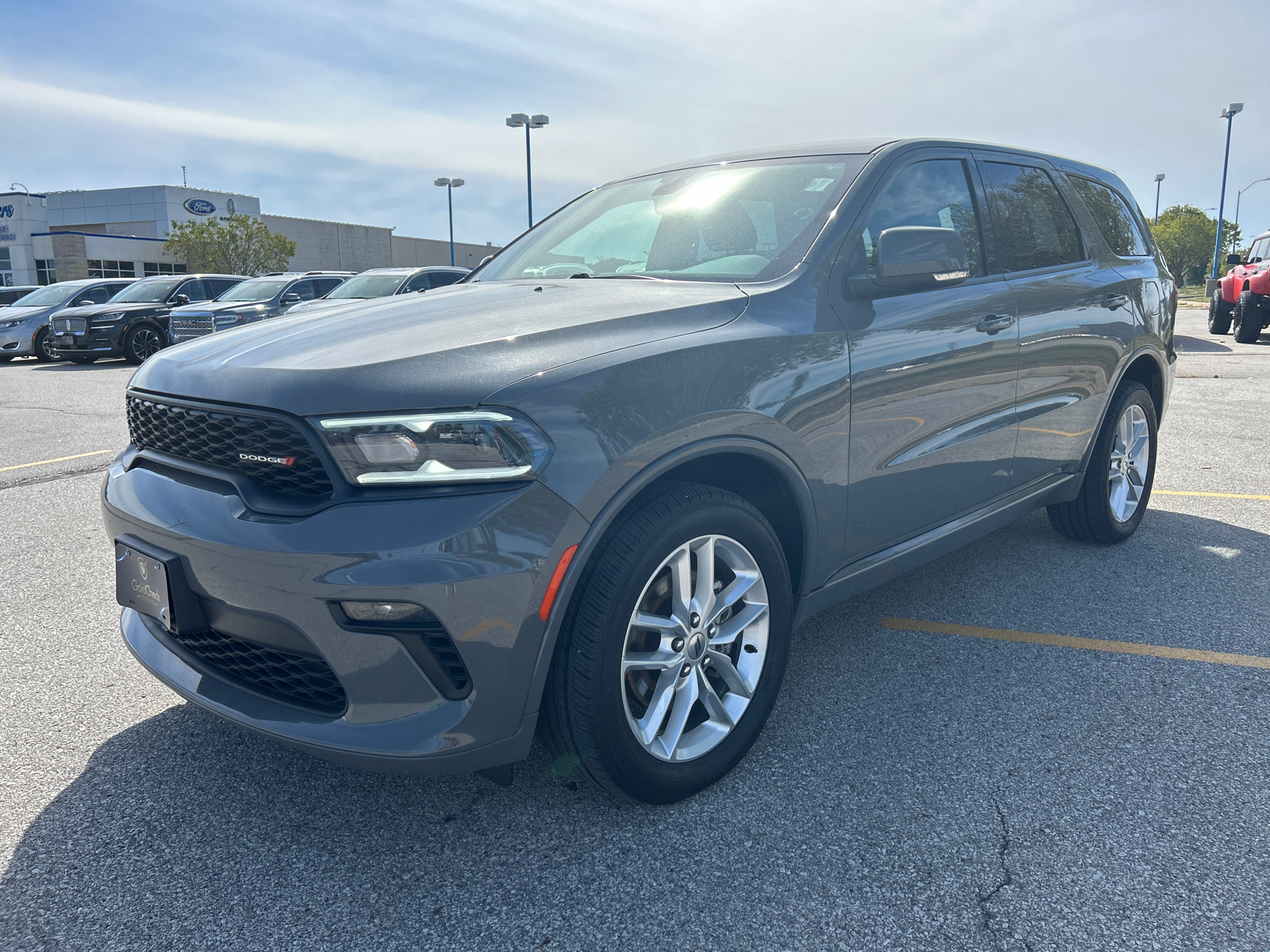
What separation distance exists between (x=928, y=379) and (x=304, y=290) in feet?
51.8

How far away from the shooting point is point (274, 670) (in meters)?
2.20

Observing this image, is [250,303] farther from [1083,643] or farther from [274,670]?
[1083,643]

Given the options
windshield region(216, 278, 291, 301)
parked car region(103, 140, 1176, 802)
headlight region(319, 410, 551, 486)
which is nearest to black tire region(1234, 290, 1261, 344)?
parked car region(103, 140, 1176, 802)

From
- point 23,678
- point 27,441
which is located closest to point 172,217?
point 27,441

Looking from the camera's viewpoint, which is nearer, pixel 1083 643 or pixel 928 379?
pixel 928 379

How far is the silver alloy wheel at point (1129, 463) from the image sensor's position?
4547mm

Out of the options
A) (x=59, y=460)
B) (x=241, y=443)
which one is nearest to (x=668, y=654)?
(x=241, y=443)

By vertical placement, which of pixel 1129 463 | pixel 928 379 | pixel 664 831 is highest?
pixel 928 379

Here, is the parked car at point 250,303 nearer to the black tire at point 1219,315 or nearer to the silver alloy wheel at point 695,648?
the silver alloy wheel at point 695,648

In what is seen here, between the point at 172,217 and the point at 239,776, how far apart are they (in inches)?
2633

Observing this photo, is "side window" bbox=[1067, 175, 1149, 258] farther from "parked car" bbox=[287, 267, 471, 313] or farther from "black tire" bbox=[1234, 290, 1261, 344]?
"black tire" bbox=[1234, 290, 1261, 344]

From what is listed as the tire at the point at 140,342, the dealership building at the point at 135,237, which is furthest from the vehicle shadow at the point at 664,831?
the dealership building at the point at 135,237

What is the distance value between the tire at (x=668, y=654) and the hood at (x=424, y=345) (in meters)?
0.45

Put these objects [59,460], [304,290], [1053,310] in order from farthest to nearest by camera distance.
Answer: [304,290] < [59,460] < [1053,310]
